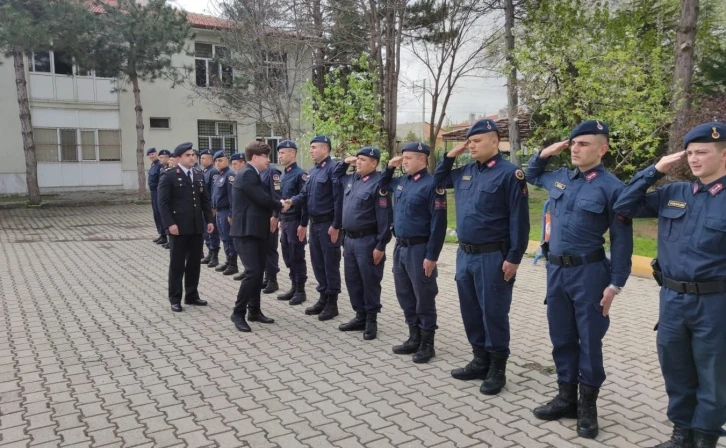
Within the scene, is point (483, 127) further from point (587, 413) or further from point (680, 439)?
point (680, 439)

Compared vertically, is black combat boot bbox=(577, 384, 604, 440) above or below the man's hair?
below

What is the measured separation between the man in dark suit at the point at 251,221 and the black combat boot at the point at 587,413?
129 inches

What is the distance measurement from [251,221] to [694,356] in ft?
12.9

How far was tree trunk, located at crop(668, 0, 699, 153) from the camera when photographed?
11.0m

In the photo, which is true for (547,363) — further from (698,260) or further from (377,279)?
(698,260)

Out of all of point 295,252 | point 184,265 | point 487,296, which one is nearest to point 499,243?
point 487,296

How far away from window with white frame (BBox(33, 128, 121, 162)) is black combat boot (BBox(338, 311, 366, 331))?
20.9 meters

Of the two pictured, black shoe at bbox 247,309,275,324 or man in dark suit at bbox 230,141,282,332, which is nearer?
man in dark suit at bbox 230,141,282,332

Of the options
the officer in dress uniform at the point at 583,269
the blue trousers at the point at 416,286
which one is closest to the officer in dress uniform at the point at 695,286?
the officer in dress uniform at the point at 583,269

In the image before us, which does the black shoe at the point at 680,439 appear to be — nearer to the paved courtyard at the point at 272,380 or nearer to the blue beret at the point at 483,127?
the paved courtyard at the point at 272,380

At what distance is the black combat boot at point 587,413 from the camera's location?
3.28 meters

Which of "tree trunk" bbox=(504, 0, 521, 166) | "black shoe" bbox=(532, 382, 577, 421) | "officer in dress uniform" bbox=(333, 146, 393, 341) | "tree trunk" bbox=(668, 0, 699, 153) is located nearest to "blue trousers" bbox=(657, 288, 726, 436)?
"black shoe" bbox=(532, 382, 577, 421)

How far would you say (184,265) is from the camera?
252 inches

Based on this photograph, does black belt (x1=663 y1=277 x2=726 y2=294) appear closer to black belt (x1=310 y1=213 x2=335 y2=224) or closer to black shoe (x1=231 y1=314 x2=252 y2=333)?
black belt (x1=310 y1=213 x2=335 y2=224)
